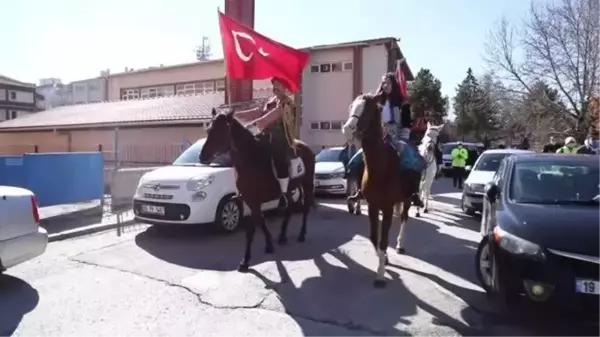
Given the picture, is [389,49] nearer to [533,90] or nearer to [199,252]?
[533,90]

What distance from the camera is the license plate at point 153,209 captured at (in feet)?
27.3

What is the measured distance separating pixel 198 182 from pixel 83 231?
2663mm

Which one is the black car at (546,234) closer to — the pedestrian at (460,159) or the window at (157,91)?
the pedestrian at (460,159)

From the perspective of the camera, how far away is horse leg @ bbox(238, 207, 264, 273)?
20.7ft

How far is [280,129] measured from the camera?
7578 mm

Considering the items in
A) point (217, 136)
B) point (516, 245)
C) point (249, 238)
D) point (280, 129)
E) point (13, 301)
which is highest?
point (280, 129)

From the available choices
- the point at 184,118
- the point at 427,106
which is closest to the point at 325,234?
the point at 184,118

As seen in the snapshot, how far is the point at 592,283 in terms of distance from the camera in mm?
3799

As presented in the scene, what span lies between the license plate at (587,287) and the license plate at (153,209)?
21.7 feet

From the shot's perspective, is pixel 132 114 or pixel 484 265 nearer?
pixel 484 265

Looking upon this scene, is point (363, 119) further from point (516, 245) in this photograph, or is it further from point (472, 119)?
point (472, 119)

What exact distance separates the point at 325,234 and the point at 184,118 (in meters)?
14.3

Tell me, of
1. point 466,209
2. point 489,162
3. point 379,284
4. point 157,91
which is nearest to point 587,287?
point 379,284

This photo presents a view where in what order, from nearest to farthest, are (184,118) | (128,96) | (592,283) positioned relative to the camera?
(592,283) → (184,118) → (128,96)
